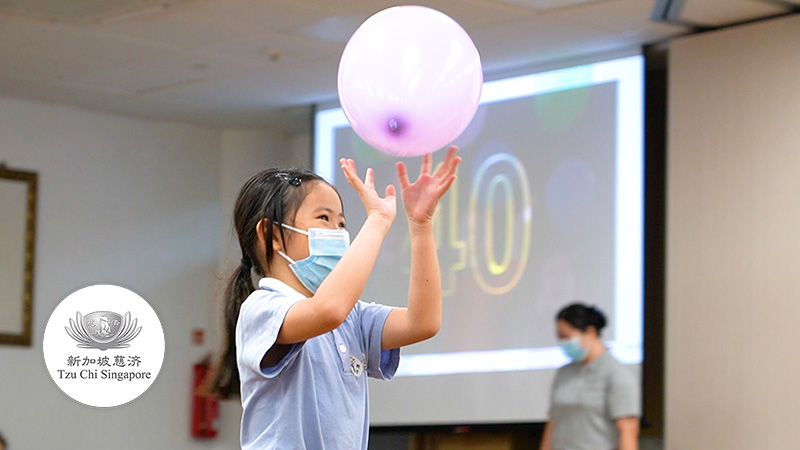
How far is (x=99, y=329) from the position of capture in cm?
207

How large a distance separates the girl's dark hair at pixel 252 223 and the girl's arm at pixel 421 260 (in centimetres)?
16

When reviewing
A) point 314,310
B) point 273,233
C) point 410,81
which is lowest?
point 314,310

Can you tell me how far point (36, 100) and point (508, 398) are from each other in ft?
9.84

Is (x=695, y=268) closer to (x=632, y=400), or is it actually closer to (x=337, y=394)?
(x=632, y=400)

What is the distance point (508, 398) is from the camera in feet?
18.1

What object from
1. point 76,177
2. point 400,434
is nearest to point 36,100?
point 76,177

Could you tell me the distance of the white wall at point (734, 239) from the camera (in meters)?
4.72

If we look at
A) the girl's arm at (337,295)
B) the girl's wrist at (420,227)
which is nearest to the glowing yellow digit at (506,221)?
the girl's wrist at (420,227)

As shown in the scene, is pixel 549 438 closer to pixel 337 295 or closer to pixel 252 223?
pixel 252 223

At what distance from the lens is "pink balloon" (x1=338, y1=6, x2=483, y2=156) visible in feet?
6.19

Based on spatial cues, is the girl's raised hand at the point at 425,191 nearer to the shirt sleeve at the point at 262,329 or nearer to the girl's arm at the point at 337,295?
the girl's arm at the point at 337,295

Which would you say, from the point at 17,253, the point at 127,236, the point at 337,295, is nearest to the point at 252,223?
the point at 337,295

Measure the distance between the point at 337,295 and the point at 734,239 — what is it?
3539 millimetres

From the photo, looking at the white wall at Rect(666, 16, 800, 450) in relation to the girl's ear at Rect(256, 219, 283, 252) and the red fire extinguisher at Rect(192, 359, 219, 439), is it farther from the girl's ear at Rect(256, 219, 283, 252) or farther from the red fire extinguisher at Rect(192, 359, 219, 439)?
the girl's ear at Rect(256, 219, 283, 252)
